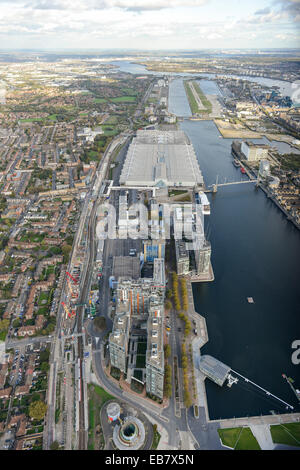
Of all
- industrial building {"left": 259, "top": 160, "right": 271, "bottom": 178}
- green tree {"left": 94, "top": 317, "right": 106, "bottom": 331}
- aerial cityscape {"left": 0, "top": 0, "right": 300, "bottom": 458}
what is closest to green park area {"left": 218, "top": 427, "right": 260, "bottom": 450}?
aerial cityscape {"left": 0, "top": 0, "right": 300, "bottom": 458}

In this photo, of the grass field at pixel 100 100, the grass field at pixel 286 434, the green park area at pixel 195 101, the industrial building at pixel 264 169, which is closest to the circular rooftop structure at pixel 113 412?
the grass field at pixel 286 434

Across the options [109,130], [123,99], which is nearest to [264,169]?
[109,130]

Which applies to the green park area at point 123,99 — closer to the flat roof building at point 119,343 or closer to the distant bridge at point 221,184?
the distant bridge at point 221,184

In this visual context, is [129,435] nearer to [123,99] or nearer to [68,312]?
[68,312]

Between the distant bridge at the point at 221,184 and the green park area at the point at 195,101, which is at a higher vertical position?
the green park area at the point at 195,101

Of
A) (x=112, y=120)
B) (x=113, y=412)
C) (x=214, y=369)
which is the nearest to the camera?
(x=113, y=412)

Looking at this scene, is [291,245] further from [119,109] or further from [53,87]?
[53,87]

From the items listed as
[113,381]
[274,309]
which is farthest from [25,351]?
[274,309]
